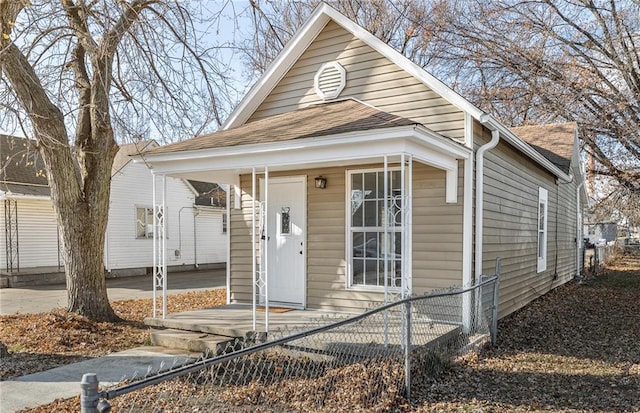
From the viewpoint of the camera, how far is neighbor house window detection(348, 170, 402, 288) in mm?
7465

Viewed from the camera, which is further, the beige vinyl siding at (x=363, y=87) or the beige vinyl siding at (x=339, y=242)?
the beige vinyl siding at (x=363, y=87)

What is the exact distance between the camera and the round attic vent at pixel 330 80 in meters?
8.23

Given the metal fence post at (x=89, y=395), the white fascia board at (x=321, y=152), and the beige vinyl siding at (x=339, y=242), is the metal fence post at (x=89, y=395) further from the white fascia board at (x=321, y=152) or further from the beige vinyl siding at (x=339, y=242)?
the beige vinyl siding at (x=339, y=242)

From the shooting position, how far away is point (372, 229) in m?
7.61

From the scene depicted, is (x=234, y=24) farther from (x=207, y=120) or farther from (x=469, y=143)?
(x=469, y=143)

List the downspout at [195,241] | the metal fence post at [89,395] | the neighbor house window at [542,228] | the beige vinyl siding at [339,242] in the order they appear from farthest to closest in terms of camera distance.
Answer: the downspout at [195,241] → the neighbor house window at [542,228] → the beige vinyl siding at [339,242] → the metal fence post at [89,395]

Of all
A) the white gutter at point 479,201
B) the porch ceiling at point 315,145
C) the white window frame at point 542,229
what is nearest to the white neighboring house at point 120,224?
the porch ceiling at point 315,145

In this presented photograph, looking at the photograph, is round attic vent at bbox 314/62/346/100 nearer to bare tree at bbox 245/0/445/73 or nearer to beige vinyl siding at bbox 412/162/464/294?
beige vinyl siding at bbox 412/162/464/294

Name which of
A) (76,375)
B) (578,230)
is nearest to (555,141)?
(578,230)

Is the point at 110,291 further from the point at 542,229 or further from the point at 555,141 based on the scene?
the point at 555,141

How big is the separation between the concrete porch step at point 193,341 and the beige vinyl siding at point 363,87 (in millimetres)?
4300

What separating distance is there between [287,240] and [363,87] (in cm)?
294

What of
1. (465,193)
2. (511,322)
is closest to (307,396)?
(465,193)

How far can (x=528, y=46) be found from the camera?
1561 centimetres
